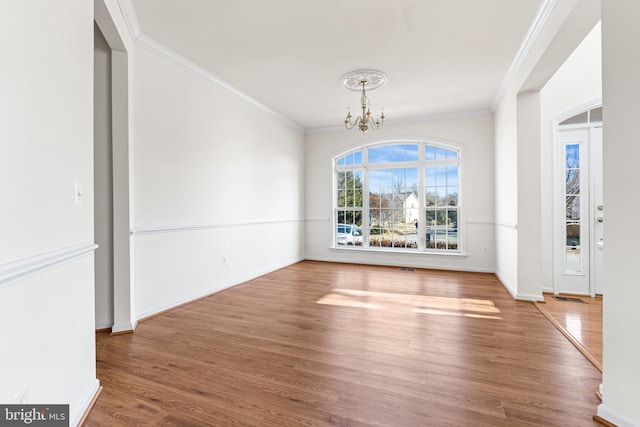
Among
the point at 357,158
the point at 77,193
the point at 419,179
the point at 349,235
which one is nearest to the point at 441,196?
the point at 419,179

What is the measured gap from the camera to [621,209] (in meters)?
1.45

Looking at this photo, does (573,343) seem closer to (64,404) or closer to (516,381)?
(516,381)

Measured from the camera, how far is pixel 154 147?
301 cm

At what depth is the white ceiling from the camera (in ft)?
8.28

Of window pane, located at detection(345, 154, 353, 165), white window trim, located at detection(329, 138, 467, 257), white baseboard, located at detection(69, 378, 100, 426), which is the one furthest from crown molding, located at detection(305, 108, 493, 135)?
white baseboard, located at detection(69, 378, 100, 426)

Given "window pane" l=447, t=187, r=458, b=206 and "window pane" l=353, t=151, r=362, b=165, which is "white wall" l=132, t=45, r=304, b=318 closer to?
"window pane" l=353, t=151, r=362, b=165

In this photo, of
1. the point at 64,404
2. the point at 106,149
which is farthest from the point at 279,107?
the point at 64,404

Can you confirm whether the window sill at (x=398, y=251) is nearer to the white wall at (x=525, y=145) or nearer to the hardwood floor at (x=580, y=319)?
the white wall at (x=525, y=145)

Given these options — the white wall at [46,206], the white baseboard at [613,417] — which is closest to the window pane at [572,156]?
the white baseboard at [613,417]

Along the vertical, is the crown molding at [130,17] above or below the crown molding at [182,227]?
above

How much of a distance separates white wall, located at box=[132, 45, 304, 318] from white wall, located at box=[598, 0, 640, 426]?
344 cm

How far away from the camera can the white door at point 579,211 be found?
12.1 ft

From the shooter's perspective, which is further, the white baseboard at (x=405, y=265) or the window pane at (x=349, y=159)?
the window pane at (x=349, y=159)

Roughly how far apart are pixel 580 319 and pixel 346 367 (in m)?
2.52
